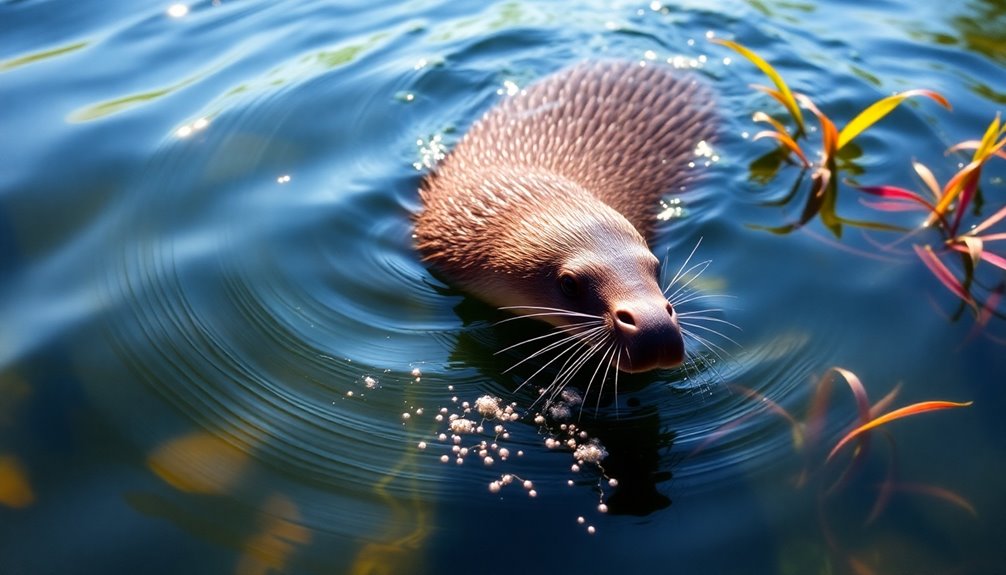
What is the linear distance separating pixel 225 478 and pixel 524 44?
464cm

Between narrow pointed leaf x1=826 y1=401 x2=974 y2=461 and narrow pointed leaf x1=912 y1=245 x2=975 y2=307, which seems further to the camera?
narrow pointed leaf x1=912 y1=245 x2=975 y2=307

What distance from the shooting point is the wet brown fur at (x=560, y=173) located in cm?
423

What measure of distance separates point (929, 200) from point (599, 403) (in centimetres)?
254

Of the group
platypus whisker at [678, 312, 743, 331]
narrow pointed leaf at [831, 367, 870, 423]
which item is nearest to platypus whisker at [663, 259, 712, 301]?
platypus whisker at [678, 312, 743, 331]

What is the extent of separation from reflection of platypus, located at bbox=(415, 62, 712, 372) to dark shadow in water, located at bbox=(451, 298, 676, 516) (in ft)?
0.39

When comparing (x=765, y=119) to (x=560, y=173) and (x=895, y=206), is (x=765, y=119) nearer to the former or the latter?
(x=895, y=206)

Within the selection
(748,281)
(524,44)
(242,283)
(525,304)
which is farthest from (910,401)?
(524,44)

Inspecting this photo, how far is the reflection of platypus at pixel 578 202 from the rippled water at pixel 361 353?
21 centimetres

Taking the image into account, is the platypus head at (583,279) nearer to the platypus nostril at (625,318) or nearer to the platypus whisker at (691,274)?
the platypus nostril at (625,318)

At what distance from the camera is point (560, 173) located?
486 cm

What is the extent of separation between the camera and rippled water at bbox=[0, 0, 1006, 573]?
3.07 meters

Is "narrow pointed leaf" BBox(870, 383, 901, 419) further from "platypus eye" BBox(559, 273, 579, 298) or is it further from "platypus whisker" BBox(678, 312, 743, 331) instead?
"platypus eye" BBox(559, 273, 579, 298)

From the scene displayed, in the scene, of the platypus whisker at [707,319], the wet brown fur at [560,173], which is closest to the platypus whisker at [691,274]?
the platypus whisker at [707,319]

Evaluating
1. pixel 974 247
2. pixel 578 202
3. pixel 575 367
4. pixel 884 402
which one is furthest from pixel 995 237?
pixel 575 367
